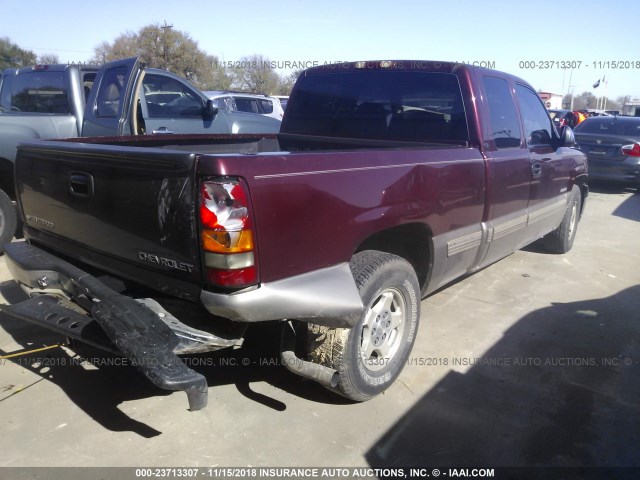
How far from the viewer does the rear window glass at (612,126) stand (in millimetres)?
10953

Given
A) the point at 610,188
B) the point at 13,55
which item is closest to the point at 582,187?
the point at 610,188

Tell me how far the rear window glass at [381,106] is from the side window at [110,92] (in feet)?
8.36

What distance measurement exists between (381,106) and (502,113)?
95cm

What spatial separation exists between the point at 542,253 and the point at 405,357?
3799mm

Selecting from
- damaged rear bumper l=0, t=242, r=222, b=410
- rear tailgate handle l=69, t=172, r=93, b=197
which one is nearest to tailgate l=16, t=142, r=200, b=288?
rear tailgate handle l=69, t=172, r=93, b=197

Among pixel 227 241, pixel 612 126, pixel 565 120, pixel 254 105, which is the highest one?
pixel 254 105

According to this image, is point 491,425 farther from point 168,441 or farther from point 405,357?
point 168,441

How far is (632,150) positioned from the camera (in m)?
10.3

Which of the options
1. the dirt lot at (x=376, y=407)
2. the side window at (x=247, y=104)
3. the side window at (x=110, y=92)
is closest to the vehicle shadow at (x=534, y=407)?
the dirt lot at (x=376, y=407)

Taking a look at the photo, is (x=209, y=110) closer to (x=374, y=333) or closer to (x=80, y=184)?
(x=80, y=184)

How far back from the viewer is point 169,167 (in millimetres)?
2354

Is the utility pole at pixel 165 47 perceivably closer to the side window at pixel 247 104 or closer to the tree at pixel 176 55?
the tree at pixel 176 55

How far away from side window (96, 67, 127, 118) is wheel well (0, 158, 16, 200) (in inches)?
45.5

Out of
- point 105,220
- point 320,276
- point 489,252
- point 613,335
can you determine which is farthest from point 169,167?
point 613,335
